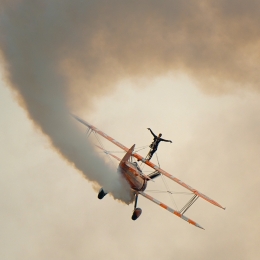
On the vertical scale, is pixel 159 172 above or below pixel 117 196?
above

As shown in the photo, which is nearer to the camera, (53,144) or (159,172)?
(53,144)

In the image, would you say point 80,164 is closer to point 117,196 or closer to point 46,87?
point 117,196

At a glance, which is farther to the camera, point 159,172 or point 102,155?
point 159,172

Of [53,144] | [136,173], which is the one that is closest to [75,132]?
[53,144]

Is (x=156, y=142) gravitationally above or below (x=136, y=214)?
above

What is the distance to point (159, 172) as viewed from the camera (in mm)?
53875

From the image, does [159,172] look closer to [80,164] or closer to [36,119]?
[80,164]

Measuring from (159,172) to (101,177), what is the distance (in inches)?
302

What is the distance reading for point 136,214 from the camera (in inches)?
2021

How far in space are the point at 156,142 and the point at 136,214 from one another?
745 cm

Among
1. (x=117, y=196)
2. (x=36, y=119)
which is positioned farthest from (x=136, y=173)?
(x=36, y=119)

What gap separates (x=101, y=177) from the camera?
1912 inches

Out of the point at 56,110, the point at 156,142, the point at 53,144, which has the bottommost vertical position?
the point at 53,144

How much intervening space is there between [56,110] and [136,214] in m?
12.5
